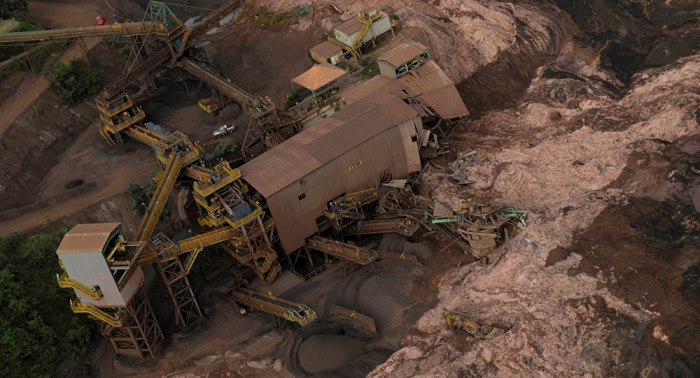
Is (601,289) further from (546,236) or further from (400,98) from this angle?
(400,98)

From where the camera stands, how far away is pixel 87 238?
61.1m

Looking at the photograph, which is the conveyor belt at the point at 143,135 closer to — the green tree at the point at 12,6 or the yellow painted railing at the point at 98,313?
the yellow painted railing at the point at 98,313

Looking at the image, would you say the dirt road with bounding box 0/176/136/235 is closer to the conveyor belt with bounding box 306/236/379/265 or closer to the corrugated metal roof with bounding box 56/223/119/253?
the corrugated metal roof with bounding box 56/223/119/253

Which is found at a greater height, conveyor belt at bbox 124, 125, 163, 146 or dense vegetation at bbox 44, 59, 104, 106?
dense vegetation at bbox 44, 59, 104, 106

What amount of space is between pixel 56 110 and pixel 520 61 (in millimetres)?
61714

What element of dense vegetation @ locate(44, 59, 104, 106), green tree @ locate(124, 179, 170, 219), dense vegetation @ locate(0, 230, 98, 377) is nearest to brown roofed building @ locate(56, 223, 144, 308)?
dense vegetation @ locate(0, 230, 98, 377)

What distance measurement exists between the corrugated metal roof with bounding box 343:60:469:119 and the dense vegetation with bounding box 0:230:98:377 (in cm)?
3850

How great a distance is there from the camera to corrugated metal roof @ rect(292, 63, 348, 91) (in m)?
82.5

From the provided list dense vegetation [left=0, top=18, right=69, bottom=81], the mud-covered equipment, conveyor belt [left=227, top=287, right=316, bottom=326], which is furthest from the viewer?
dense vegetation [left=0, top=18, right=69, bottom=81]

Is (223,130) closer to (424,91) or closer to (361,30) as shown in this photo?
(361,30)

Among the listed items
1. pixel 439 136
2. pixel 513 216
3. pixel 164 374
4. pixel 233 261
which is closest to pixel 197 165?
pixel 233 261

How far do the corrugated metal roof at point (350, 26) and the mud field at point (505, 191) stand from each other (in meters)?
5.99

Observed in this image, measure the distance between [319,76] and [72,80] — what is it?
33345 mm

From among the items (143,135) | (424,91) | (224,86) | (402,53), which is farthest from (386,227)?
(143,135)
